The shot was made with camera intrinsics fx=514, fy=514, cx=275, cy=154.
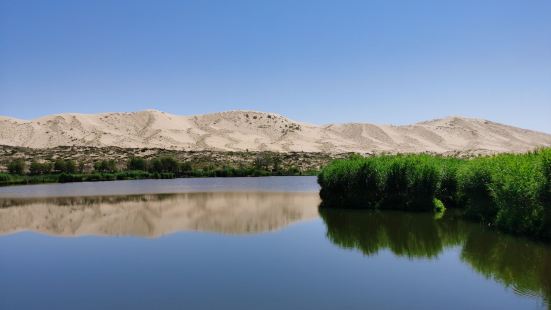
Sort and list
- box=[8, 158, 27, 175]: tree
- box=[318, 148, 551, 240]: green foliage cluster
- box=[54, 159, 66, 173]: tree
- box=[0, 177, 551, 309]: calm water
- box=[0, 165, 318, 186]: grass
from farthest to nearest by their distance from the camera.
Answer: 1. box=[54, 159, 66, 173]: tree
2. box=[8, 158, 27, 175]: tree
3. box=[0, 165, 318, 186]: grass
4. box=[318, 148, 551, 240]: green foliage cluster
5. box=[0, 177, 551, 309]: calm water

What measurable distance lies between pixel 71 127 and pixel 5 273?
102 metres

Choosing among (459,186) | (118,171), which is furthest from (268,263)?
(118,171)

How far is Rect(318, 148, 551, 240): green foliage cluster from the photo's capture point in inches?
681

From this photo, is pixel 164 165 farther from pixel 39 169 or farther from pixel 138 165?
pixel 39 169

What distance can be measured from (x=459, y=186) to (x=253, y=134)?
93259 mm

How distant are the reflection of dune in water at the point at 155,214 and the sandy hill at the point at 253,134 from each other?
208 feet

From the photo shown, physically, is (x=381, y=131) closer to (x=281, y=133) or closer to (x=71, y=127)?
(x=281, y=133)

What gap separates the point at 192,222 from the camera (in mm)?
23766

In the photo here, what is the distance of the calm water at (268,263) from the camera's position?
36.0 feet

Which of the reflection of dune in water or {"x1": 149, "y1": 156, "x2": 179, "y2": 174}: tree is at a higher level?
{"x1": 149, "y1": 156, "x2": 179, "y2": 174}: tree

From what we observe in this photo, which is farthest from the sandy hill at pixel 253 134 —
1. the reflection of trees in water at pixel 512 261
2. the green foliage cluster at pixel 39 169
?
the reflection of trees in water at pixel 512 261

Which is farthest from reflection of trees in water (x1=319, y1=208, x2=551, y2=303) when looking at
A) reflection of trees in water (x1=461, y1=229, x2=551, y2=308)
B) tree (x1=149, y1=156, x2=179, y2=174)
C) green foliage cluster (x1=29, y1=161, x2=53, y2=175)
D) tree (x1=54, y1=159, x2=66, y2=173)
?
green foliage cluster (x1=29, y1=161, x2=53, y2=175)

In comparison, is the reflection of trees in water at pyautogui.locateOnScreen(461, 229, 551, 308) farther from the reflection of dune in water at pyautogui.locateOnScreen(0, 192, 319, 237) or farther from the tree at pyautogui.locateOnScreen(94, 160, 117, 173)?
the tree at pyautogui.locateOnScreen(94, 160, 117, 173)

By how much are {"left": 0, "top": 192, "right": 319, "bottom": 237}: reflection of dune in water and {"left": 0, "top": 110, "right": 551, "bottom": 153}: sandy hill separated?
63351 mm
